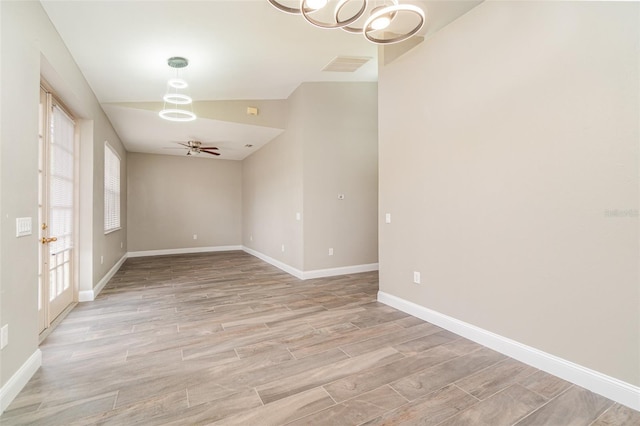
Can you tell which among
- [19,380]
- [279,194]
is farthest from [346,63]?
[19,380]

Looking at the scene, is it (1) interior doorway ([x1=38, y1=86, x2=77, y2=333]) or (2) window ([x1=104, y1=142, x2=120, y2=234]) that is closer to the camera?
(1) interior doorway ([x1=38, y1=86, x2=77, y2=333])

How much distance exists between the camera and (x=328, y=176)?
5273 millimetres

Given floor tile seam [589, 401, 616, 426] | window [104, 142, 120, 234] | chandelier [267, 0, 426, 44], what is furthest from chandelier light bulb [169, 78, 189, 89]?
floor tile seam [589, 401, 616, 426]

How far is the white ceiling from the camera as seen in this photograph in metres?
2.67

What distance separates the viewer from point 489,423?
5.49 ft

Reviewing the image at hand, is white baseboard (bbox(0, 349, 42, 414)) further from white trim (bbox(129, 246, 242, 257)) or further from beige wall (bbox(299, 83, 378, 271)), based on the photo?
white trim (bbox(129, 246, 242, 257))

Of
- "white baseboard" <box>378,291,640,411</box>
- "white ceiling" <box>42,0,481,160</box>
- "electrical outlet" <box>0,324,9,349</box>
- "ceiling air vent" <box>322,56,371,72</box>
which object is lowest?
"white baseboard" <box>378,291,640,411</box>

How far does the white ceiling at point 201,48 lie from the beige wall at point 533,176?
3.61ft

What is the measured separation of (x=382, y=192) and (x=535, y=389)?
2410mm

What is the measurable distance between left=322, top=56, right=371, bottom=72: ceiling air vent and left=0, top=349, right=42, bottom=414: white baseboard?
4.43m

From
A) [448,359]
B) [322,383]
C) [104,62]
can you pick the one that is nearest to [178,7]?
[104,62]

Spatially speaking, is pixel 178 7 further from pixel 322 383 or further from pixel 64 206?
pixel 322 383

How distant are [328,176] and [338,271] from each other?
1732mm

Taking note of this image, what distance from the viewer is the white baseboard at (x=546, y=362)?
1843 mm
